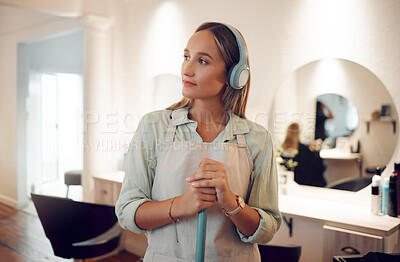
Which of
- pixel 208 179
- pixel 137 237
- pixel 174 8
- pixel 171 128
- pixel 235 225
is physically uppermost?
pixel 174 8

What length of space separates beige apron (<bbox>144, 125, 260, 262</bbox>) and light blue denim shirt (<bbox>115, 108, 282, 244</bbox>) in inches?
0.8

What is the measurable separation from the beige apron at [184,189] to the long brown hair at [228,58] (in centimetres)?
11

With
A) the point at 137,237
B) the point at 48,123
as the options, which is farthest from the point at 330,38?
the point at 48,123

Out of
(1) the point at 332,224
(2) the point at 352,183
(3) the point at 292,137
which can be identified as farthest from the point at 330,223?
(3) the point at 292,137

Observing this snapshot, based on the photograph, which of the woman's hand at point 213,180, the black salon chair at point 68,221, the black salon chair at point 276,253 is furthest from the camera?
the black salon chair at point 68,221

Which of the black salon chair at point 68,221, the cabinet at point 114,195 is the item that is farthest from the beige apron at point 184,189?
the cabinet at point 114,195

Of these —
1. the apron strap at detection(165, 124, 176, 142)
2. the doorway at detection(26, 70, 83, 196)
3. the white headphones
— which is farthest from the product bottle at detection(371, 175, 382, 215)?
the doorway at detection(26, 70, 83, 196)

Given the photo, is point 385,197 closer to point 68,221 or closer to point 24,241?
point 68,221

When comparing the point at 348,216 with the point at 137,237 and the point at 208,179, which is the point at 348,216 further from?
the point at 137,237

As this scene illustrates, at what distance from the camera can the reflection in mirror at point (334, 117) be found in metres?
2.34

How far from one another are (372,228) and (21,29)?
4.85m

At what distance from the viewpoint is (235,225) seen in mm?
1034

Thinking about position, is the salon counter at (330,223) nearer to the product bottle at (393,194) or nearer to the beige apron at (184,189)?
the product bottle at (393,194)

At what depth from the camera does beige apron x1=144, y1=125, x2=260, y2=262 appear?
1021 mm
